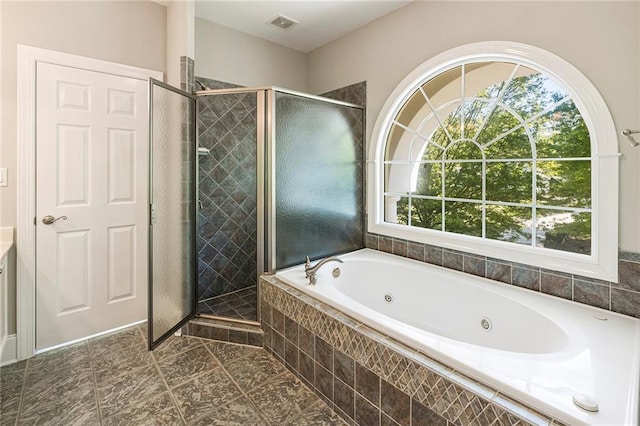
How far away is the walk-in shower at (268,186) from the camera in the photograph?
7.56 feet

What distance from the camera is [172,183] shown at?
7.49 feet

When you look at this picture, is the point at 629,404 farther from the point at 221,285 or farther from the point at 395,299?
the point at 221,285

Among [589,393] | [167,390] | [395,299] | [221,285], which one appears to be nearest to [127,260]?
[221,285]

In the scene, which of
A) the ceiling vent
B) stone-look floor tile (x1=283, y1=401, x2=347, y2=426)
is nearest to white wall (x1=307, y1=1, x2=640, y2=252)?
the ceiling vent

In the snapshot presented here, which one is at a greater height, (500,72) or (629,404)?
(500,72)

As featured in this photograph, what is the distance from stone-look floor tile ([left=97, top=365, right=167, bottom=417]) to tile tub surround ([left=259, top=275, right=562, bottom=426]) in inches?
28.2

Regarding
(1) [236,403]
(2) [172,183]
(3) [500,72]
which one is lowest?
(1) [236,403]

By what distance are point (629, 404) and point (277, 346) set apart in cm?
170

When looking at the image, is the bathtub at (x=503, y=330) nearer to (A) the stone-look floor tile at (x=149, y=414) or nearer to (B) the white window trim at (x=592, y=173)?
(B) the white window trim at (x=592, y=173)

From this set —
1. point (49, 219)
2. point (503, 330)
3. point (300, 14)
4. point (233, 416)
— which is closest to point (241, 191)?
point (49, 219)

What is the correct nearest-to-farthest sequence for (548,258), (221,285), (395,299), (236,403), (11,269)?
(236,403), (548,258), (11,269), (395,299), (221,285)

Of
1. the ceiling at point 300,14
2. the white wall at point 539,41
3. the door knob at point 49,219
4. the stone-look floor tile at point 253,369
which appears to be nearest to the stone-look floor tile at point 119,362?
the stone-look floor tile at point 253,369

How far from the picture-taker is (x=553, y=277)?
1.87 metres

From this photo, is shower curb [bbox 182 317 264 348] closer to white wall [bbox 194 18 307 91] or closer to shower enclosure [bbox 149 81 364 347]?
shower enclosure [bbox 149 81 364 347]
